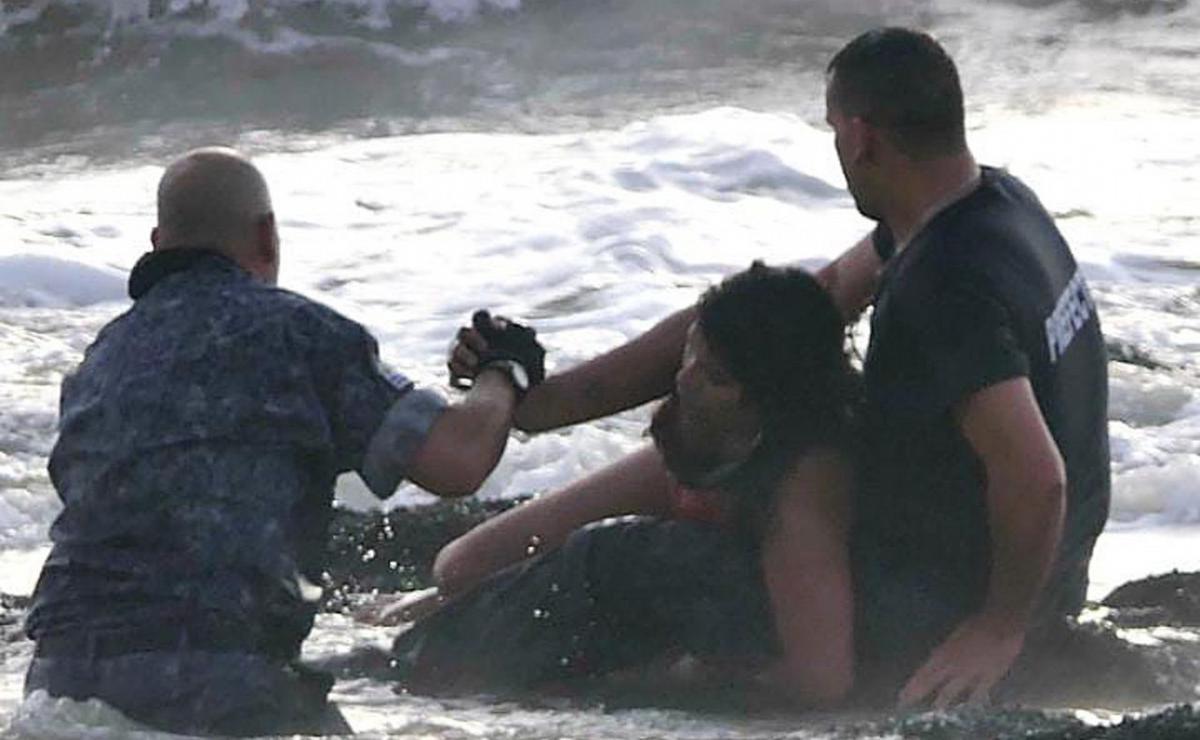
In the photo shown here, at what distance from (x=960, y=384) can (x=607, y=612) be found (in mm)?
799

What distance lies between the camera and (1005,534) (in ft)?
15.1

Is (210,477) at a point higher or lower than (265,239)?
lower

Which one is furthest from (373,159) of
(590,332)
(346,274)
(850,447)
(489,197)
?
(850,447)

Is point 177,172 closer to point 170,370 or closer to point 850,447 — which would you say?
point 170,370

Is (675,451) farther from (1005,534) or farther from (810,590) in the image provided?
(1005,534)

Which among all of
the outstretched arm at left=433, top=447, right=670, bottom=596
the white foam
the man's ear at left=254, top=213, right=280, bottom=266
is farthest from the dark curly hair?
the white foam

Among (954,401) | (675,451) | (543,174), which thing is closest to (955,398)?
(954,401)

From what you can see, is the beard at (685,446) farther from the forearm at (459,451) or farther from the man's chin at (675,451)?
the forearm at (459,451)

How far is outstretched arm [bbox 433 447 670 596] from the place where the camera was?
528 centimetres

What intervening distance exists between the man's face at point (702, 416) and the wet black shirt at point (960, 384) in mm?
248

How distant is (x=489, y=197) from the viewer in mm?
12328

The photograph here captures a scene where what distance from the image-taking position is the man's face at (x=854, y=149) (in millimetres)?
4812

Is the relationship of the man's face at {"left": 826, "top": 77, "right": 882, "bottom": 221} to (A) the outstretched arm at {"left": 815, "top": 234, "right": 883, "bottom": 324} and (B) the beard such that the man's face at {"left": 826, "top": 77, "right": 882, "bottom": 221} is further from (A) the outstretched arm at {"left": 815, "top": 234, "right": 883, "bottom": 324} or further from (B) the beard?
(B) the beard

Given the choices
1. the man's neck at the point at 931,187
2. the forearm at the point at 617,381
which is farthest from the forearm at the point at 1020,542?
the forearm at the point at 617,381
